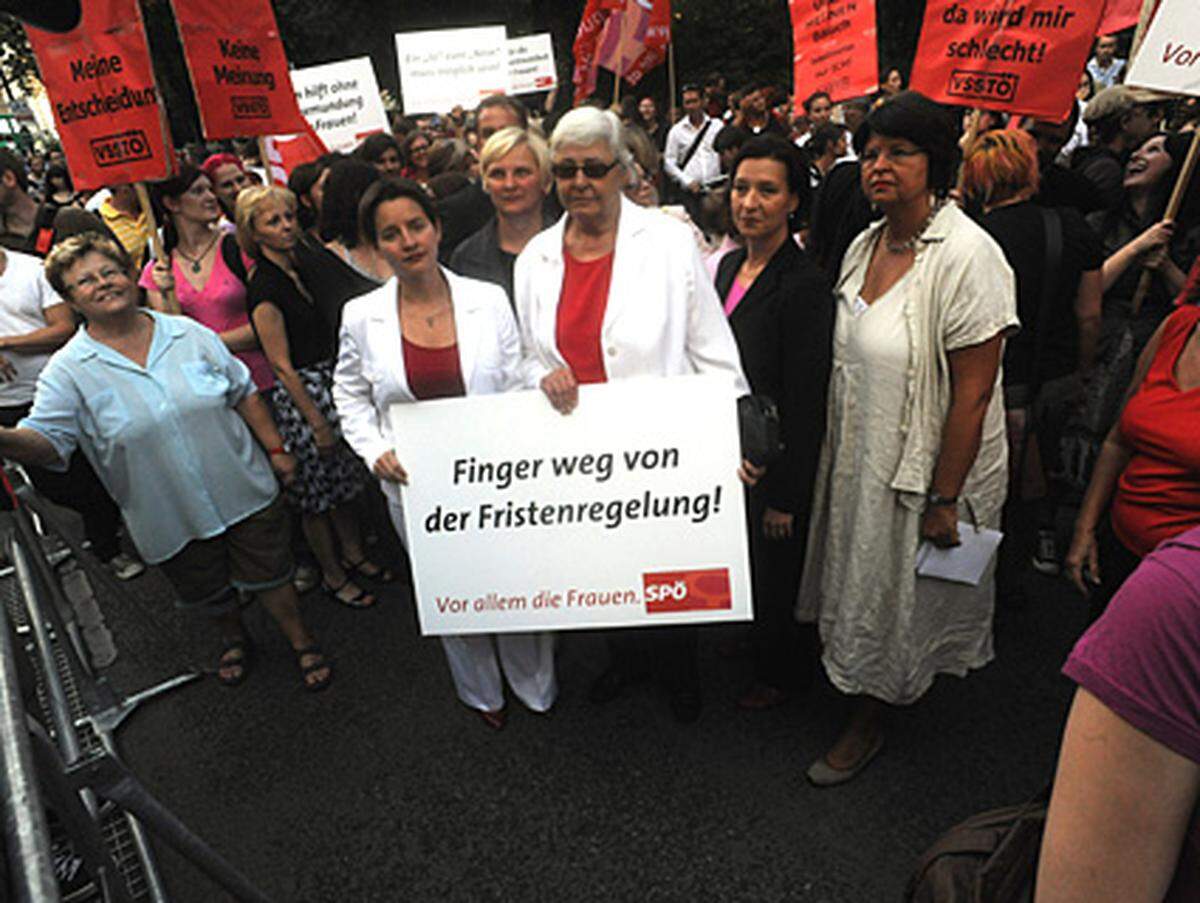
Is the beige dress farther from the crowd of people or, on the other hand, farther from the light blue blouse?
the light blue blouse

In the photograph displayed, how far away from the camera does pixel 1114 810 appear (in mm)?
771

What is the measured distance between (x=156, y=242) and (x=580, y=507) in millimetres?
2718

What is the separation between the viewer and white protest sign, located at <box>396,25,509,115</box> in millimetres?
8172

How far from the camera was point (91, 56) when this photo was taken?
344 centimetres

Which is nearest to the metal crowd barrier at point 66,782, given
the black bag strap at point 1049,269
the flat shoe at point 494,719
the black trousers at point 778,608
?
the flat shoe at point 494,719

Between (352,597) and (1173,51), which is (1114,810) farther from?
(352,597)

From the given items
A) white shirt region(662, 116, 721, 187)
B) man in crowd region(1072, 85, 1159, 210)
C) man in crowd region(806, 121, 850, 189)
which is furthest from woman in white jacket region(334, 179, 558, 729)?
white shirt region(662, 116, 721, 187)

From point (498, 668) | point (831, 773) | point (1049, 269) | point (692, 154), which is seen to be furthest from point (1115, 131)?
point (498, 668)

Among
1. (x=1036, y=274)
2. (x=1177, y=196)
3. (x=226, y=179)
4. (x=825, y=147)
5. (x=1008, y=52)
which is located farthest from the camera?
(x=825, y=147)

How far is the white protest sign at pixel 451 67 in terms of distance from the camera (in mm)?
8172

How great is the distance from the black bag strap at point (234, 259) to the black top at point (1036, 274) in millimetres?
3561

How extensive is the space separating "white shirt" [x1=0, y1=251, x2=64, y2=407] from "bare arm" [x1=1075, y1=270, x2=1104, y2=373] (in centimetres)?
486

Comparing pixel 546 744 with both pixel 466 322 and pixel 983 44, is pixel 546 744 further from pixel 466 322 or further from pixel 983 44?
pixel 983 44

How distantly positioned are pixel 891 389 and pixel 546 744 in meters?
1.87
